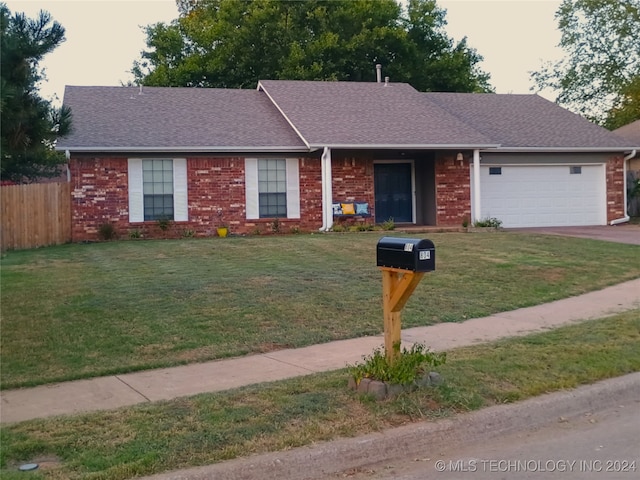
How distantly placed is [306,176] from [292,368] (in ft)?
47.3

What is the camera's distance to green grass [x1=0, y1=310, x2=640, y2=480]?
4.84 metres

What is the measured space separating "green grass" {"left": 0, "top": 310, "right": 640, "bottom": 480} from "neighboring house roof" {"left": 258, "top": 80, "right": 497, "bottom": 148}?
46.0ft

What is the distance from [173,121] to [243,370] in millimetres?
15320

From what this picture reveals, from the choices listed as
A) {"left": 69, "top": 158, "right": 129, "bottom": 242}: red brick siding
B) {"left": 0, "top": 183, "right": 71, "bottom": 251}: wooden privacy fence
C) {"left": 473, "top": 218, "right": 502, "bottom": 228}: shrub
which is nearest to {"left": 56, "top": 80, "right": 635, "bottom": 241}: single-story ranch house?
{"left": 69, "top": 158, "right": 129, "bottom": 242}: red brick siding

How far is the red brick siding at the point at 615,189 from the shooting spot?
2469 cm

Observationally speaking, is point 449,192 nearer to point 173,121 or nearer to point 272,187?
point 272,187

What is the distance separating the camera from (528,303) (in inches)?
432

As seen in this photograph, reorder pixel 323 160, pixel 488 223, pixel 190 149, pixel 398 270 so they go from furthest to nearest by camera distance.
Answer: pixel 488 223 → pixel 323 160 → pixel 190 149 → pixel 398 270

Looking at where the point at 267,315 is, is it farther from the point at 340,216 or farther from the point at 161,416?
the point at 340,216

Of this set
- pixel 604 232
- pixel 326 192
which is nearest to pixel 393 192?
pixel 326 192

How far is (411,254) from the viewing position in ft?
18.7

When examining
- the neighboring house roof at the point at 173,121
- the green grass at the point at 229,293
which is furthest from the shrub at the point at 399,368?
the neighboring house roof at the point at 173,121

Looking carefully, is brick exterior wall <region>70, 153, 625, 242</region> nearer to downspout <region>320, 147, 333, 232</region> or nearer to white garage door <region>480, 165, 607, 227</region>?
downspout <region>320, 147, 333, 232</region>

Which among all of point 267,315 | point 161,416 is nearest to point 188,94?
point 267,315
